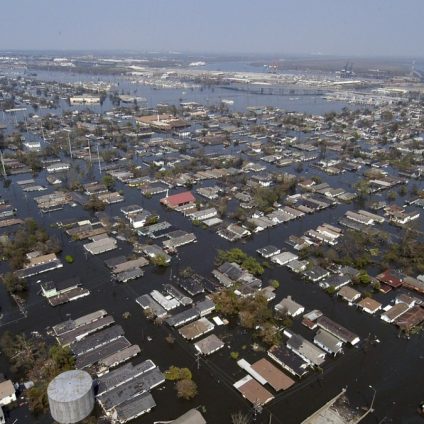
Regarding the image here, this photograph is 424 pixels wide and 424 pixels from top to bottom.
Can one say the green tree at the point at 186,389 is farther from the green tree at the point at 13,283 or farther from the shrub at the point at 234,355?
the green tree at the point at 13,283

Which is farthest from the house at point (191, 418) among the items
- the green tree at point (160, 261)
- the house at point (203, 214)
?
the house at point (203, 214)

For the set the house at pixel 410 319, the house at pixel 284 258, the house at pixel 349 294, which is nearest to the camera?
the house at pixel 410 319

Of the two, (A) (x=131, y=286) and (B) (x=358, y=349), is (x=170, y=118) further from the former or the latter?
(B) (x=358, y=349)

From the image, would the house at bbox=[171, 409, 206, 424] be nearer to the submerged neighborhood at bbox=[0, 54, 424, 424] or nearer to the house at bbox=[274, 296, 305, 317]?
the submerged neighborhood at bbox=[0, 54, 424, 424]

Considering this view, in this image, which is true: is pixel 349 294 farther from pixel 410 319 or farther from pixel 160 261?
pixel 160 261

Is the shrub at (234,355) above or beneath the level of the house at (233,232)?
beneath

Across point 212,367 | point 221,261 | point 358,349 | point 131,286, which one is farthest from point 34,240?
point 358,349

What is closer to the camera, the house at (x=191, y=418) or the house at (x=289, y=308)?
the house at (x=191, y=418)

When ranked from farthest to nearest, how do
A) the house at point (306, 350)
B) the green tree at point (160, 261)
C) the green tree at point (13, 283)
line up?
the green tree at point (160, 261)
the green tree at point (13, 283)
the house at point (306, 350)
